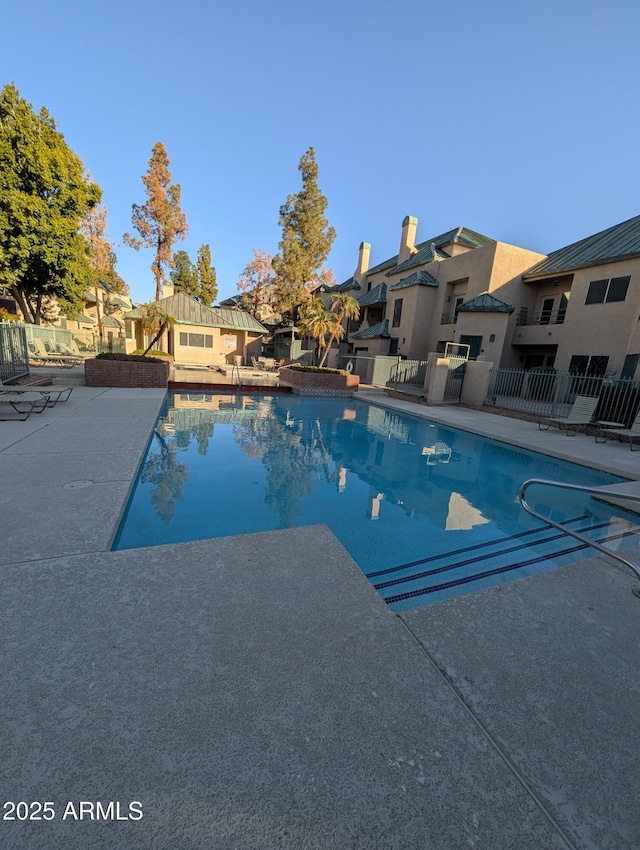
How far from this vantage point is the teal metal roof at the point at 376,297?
29.4 metres

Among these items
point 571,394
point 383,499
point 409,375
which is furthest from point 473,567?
point 409,375

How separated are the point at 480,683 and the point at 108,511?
365cm

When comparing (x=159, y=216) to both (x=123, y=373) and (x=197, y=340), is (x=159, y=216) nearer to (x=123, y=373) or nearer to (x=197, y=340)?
(x=197, y=340)

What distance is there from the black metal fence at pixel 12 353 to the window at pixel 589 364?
23.1 m

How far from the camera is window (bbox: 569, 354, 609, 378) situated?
1700 centimetres

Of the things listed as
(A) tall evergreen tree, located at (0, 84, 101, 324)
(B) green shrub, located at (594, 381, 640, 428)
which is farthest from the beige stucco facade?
(A) tall evergreen tree, located at (0, 84, 101, 324)

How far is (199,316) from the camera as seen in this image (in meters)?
26.7

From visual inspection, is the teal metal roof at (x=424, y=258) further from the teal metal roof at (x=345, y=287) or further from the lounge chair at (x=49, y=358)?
the lounge chair at (x=49, y=358)

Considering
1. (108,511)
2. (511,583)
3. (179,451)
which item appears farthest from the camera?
(179,451)

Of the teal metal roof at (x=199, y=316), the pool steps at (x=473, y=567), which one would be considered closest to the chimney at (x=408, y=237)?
the teal metal roof at (x=199, y=316)

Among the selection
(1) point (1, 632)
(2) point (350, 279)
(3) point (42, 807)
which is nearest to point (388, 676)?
(3) point (42, 807)

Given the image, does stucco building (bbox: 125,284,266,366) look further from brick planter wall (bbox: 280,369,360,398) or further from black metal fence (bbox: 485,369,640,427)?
black metal fence (bbox: 485,369,640,427)

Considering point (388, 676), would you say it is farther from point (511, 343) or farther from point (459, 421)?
point (511, 343)

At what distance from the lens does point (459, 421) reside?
12320 millimetres
